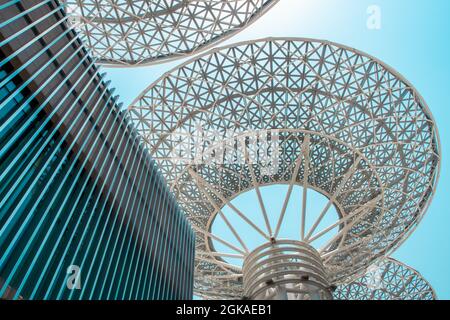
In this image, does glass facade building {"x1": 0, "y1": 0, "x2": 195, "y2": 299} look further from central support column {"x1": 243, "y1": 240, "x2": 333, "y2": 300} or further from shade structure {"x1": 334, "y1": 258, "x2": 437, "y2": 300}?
shade structure {"x1": 334, "y1": 258, "x2": 437, "y2": 300}

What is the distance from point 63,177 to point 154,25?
18356 millimetres

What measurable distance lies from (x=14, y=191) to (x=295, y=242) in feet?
71.4

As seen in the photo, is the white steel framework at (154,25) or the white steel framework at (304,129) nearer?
the white steel framework at (154,25)

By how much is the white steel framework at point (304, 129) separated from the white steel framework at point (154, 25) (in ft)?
5.53

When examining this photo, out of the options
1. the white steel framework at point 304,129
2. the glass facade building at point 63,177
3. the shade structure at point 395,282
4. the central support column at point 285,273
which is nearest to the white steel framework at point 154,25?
the white steel framework at point 304,129

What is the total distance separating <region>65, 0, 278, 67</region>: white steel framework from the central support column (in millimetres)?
16545

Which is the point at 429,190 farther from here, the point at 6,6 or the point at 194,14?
the point at 6,6

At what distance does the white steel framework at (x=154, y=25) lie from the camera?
99.6ft

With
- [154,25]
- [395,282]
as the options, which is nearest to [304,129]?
[154,25]

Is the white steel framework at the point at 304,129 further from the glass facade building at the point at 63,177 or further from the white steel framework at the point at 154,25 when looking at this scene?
the glass facade building at the point at 63,177

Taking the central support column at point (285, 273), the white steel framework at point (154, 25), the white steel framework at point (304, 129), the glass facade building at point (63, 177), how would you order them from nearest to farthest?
1. the glass facade building at point (63, 177)
2. the central support column at point (285, 273)
3. the white steel framework at point (154, 25)
4. the white steel framework at point (304, 129)
